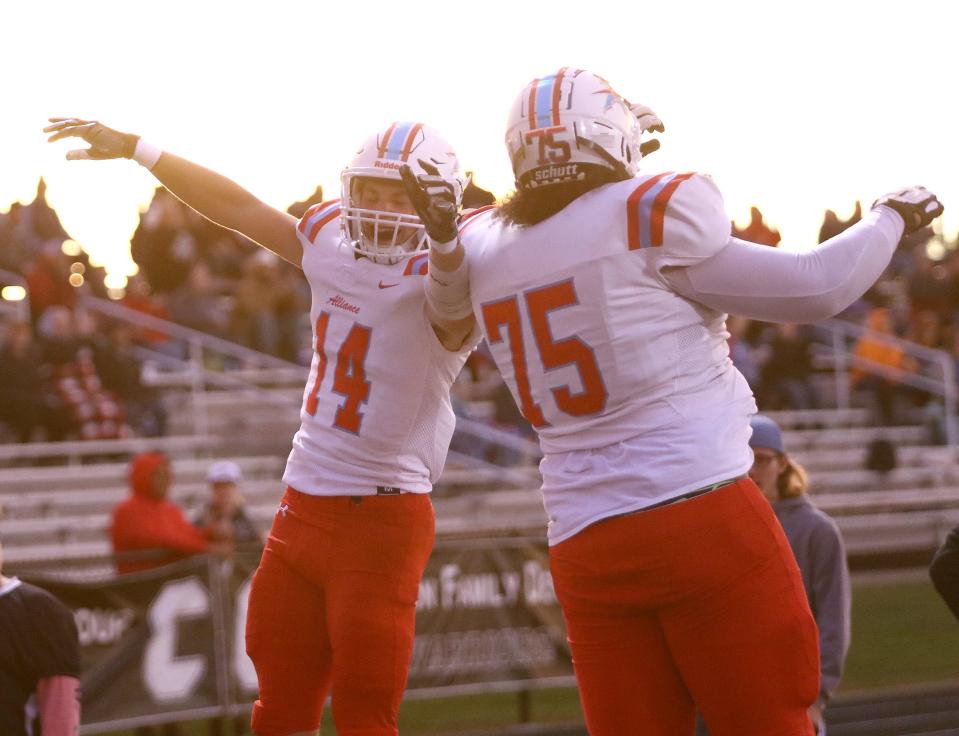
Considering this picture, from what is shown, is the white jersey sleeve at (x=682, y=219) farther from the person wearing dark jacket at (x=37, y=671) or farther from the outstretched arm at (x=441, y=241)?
the person wearing dark jacket at (x=37, y=671)

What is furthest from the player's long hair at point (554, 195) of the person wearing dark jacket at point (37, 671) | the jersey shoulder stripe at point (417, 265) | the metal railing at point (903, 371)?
the metal railing at point (903, 371)

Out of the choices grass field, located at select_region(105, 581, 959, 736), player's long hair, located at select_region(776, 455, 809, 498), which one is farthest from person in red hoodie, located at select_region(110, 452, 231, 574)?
player's long hair, located at select_region(776, 455, 809, 498)

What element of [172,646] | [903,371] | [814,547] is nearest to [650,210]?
[814,547]

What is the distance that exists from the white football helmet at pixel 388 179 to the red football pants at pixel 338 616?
66 cm

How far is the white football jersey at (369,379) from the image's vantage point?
12.7 ft

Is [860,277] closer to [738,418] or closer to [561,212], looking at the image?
[738,418]

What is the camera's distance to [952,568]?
3.50 m

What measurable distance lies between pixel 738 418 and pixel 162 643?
17.8ft

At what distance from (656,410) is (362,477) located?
1202 mm

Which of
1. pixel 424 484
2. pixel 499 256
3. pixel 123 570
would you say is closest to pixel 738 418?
pixel 499 256

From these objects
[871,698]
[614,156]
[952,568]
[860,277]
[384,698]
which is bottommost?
[871,698]

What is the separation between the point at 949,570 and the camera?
3510 mm

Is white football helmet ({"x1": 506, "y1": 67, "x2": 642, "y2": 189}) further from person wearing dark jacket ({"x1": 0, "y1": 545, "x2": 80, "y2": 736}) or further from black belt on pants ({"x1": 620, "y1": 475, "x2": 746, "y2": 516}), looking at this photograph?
person wearing dark jacket ({"x1": 0, "y1": 545, "x2": 80, "y2": 736})

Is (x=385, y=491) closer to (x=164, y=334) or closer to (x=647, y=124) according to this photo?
(x=647, y=124)
